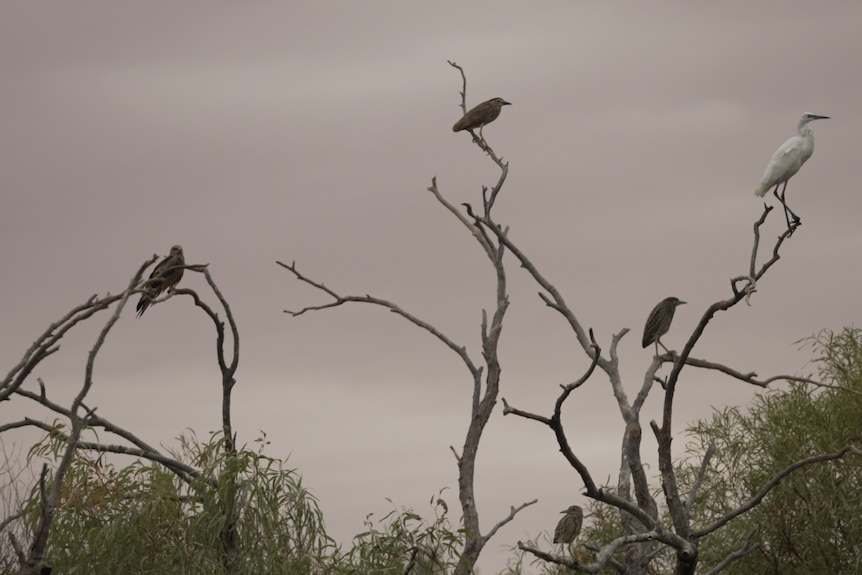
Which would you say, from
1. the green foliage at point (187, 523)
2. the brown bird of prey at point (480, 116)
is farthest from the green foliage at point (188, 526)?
the brown bird of prey at point (480, 116)

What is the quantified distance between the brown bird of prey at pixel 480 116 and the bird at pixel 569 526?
584 cm

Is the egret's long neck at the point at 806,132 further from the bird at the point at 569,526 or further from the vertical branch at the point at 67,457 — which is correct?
the vertical branch at the point at 67,457

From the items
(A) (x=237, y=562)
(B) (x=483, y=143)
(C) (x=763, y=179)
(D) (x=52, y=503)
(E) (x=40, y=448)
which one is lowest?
(D) (x=52, y=503)

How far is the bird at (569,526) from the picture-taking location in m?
17.4

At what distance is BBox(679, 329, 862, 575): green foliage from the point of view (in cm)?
1644

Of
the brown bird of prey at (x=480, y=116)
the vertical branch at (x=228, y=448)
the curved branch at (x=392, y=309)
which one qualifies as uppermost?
the brown bird of prey at (x=480, y=116)

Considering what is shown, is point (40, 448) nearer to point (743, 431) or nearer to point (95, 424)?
point (95, 424)

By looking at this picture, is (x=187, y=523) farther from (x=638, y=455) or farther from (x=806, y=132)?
(x=806, y=132)

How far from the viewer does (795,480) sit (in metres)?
16.7

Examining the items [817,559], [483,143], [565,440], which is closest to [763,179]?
[483,143]

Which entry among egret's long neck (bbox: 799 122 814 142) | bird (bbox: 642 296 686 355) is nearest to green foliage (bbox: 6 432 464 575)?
bird (bbox: 642 296 686 355)

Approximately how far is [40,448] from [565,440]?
479 centimetres

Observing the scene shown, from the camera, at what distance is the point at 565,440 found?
31.4ft

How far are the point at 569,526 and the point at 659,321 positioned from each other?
503cm
